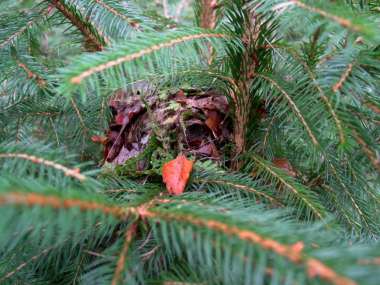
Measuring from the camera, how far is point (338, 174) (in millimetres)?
966

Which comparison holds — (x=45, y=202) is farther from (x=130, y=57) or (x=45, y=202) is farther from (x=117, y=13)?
(x=117, y=13)

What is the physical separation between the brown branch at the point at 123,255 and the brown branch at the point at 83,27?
772 mm

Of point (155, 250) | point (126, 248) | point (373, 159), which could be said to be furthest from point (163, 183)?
point (373, 159)

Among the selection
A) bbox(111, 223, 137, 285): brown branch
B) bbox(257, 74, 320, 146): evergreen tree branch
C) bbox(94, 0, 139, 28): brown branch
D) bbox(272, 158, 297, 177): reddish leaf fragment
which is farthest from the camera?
bbox(272, 158, 297, 177): reddish leaf fragment

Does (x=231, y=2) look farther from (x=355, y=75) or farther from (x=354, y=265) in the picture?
(x=354, y=265)

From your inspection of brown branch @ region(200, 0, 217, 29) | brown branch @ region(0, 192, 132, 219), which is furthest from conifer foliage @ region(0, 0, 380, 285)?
brown branch @ region(200, 0, 217, 29)

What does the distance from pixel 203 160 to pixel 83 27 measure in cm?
59

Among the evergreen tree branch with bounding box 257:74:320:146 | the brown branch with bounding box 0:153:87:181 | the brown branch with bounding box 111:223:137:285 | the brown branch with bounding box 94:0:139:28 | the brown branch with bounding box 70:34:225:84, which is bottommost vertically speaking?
the brown branch with bounding box 111:223:137:285

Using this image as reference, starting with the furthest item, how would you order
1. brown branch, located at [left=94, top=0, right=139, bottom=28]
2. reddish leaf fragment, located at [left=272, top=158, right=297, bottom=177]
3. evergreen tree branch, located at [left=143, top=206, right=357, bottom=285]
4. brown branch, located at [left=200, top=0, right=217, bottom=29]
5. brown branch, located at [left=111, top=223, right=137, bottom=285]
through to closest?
brown branch, located at [left=200, top=0, right=217, bottom=29] → reddish leaf fragment, located at [left=272, top=158, right=297, bottom=177] → brown branch, located at [left=94, top=0, right=139, bottom=28] → brown branch, located at [left=111, top=223, right=137, bottom=285] → evergreen tree branch, located at [left=143, top=206, right=357, bottom=285]

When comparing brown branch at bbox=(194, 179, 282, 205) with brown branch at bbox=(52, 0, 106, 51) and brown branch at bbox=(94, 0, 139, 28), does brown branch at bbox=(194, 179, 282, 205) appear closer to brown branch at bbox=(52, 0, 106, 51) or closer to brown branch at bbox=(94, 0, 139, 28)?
brown branch at bbox=(94, 0, 139, 28)

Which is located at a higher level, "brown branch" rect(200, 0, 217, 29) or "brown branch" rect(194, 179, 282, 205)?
"brown branch" rect(200, 0, 217, 29)

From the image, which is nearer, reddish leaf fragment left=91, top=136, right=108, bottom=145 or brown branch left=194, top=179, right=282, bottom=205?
brown branch left=194, top=179, right=282, bottom=205

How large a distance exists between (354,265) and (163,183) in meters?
0.57

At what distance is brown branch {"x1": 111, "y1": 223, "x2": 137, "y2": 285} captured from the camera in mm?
579
